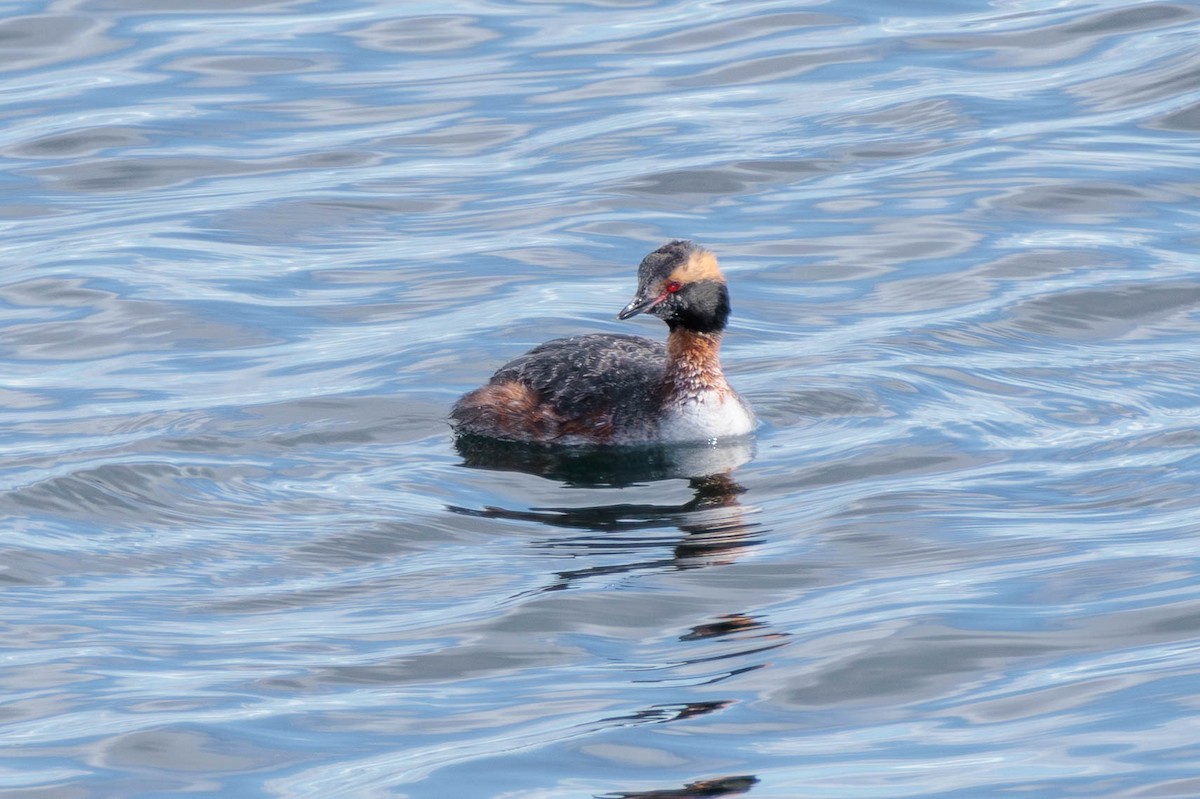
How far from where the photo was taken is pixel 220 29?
79.8ft

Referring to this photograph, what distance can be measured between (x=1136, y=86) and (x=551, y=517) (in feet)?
39.1

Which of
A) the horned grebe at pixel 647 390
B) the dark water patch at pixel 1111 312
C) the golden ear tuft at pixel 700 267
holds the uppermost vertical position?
the golden ear tuft at pixel 700 267

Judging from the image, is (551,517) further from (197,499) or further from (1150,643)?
(1150,643)

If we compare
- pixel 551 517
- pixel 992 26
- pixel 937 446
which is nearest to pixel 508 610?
pixel 551 517

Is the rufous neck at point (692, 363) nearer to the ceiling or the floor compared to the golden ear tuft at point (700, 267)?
nearer to the floor

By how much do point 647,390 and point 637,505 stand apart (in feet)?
4.87

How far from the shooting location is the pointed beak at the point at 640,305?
1241cm

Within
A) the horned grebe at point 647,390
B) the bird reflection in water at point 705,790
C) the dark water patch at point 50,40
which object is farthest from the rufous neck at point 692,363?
the dark water patch at point 50,40

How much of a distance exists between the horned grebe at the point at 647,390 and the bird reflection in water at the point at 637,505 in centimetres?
10

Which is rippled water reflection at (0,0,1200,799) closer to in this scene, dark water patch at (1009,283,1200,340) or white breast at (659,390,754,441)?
dark water patch at (1009,283,1200,340)

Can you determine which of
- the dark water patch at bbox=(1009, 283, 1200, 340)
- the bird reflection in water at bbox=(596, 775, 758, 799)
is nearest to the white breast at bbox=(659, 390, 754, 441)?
the dark water patch at bbox=(1009, 283, 1200, 340)

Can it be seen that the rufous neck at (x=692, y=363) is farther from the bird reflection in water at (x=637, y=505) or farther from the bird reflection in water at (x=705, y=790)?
Answer: the bird reflection in water at (x=705, y=790)

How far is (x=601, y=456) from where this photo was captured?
12375mm

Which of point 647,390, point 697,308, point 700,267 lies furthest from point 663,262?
point 647,390
